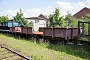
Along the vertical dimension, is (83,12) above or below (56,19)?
above

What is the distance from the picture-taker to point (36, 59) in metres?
6.08

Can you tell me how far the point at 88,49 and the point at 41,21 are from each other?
32669 millimetres

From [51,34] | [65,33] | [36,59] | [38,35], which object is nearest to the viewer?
[36,59]

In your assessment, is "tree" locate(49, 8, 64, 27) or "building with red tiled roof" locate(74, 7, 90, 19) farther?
"building with red tiled roof" locate(74, 7, 90, 19)

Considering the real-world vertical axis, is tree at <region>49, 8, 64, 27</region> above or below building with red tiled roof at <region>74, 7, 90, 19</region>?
below

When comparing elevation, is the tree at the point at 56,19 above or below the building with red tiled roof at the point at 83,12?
below

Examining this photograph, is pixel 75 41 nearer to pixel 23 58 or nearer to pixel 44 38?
pixel 44 38

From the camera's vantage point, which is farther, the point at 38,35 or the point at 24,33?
the point at 24,33

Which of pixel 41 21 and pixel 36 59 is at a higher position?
pixel 41 21

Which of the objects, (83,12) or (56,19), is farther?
(83,12)

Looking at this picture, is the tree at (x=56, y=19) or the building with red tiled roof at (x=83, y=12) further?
the building with red tiled roof at (x=83, y=12)

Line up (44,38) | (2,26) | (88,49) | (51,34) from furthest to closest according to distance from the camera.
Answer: (2,26) → (44,38) → (51,34) → (88,49)

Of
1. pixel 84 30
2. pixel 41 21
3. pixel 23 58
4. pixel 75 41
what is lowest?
pixel 23 58

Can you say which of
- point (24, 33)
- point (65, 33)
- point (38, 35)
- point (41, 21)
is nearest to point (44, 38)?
point (38, 35)
